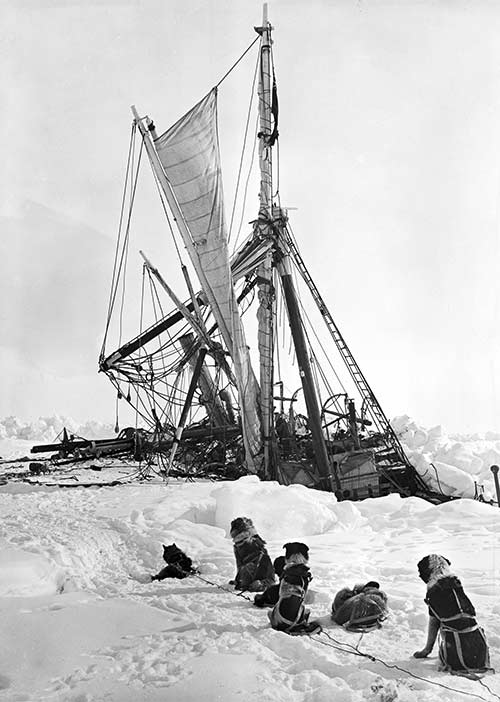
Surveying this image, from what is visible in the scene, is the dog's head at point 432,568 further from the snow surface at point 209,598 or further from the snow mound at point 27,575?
the snow mound at point 27,575

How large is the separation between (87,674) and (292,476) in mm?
12409

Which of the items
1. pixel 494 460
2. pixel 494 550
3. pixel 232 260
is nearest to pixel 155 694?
pixel 494 550

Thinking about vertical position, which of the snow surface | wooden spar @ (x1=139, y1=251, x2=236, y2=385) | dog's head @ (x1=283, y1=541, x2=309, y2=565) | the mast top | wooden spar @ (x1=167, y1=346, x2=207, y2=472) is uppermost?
the mast top

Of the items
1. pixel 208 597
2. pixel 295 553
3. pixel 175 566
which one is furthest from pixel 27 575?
pixel 295 553

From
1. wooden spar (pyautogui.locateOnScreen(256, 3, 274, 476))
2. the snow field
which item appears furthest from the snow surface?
wooden spar (pyautogui.locateOnScreen(256, 3, 274, 476))

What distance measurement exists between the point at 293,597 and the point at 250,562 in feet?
4.41

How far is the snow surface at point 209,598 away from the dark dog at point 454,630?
0.35 feet

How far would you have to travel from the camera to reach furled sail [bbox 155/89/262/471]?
Answer: 16.9m

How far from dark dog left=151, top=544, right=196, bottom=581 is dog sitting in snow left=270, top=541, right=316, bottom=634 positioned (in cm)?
192

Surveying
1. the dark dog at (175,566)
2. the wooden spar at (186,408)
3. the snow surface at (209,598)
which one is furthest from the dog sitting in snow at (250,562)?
the wooden spar at (186,408)

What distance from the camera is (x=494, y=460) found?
22.4 meters

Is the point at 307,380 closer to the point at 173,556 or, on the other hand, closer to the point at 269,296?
the point at 269,296

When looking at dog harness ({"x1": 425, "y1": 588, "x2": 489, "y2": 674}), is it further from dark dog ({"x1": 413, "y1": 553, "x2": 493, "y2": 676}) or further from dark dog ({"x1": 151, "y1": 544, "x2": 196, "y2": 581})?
dark dog ({"x1": 151, "y1": 544, "x2": 196, "y2": 581})

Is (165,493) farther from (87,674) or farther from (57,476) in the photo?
(87,674)
